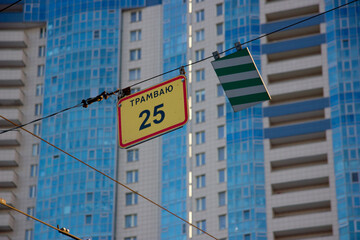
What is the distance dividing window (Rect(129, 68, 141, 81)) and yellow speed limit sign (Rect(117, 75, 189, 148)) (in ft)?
228

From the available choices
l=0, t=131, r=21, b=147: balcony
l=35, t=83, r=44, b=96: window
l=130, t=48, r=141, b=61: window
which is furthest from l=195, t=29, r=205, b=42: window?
l=0, t=131, r=21, b=147: balcony

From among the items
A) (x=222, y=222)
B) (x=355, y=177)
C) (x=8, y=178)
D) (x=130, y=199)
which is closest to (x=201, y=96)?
(x=130, y=199)

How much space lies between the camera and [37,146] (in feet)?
299

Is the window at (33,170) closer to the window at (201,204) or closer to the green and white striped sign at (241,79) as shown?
the window at (201,204)

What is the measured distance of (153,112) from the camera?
72.3 ft

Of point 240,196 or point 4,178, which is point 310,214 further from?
point 4,178

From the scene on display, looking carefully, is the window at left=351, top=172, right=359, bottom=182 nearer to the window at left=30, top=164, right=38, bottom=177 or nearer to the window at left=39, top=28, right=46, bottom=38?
the window at left=30, top=164, right=38, bottom=177

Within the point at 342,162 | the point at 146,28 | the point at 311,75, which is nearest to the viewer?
the point at 342,162

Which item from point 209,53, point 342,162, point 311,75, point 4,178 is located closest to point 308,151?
point 342,162

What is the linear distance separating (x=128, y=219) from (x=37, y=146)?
13.5 meters

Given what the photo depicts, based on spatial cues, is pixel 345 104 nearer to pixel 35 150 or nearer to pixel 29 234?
pixel 35 150

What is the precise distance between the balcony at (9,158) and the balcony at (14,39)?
13570mm

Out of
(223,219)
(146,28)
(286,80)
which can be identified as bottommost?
(223,219)

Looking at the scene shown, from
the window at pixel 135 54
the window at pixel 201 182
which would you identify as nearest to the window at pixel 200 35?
the window at pixel 135 54
